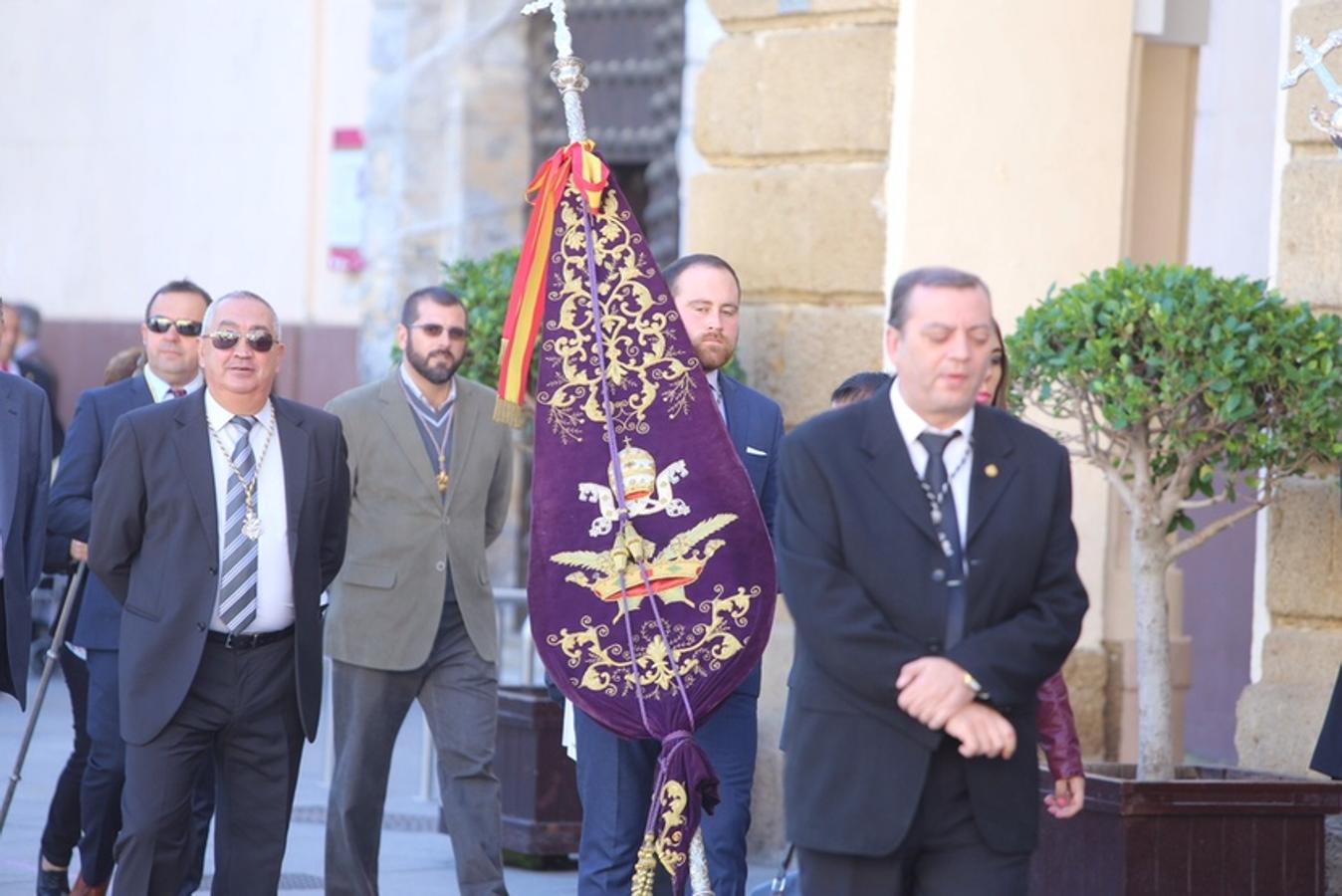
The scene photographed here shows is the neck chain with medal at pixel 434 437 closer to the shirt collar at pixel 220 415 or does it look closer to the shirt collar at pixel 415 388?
the shirt collar at pixel 415 388

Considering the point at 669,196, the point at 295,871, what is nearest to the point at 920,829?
the point at 295,871

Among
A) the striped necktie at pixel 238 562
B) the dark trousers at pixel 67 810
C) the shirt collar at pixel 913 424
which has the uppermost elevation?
the shirt collar at pixel 913 424

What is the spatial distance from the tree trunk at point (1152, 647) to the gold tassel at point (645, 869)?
1711mm

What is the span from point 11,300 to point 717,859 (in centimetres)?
1254

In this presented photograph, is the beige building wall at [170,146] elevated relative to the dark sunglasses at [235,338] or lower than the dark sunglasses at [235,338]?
elevated

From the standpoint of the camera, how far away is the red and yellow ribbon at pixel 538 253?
706cm

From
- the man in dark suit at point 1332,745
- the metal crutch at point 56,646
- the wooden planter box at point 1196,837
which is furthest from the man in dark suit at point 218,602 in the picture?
the man in dark suit at point 1332,745

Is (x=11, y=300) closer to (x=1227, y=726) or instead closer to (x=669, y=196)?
(x=669, y=196)

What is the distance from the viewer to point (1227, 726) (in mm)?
12125

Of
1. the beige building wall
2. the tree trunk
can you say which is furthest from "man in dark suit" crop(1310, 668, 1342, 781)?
the beige building wall

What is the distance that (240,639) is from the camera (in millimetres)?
6918

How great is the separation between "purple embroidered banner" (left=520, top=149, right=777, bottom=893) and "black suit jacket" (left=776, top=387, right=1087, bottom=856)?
149 cm

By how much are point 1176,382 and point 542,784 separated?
3131 millimetres

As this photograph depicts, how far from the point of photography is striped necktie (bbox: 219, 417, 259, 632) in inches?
271
